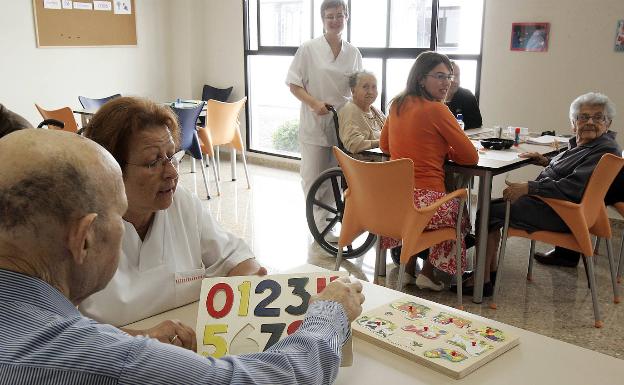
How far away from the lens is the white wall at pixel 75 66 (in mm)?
6102

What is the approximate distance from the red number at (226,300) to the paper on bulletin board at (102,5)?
620cm

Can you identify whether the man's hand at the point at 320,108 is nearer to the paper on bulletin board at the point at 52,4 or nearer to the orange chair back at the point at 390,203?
the orange chair back at the point at 390,203

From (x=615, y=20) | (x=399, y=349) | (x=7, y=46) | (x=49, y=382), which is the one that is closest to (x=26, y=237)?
(x=49, y=382)

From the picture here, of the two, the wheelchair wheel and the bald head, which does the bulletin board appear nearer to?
the wheelchair wheel

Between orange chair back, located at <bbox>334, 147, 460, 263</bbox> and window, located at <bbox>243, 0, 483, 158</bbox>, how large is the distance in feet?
8.88

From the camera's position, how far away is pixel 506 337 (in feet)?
4.29

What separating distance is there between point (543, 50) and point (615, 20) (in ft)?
1.78

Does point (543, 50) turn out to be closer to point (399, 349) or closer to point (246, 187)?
point (246, 187)

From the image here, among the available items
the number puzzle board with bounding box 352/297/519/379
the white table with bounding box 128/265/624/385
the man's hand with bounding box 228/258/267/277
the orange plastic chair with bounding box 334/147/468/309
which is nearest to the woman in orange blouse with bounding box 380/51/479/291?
the orange plastic chair with bounding box 334/147/468/309

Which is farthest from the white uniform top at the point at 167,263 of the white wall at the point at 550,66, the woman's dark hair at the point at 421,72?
the white wall at the point at 550,66

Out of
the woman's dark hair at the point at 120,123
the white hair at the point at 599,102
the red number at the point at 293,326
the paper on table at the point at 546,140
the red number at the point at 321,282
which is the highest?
the woman's dark hair at the point at 120,123

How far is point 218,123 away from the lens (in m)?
5.83

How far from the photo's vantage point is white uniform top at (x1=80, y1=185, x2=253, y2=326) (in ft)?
4.76

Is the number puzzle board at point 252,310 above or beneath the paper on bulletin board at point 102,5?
beneath
